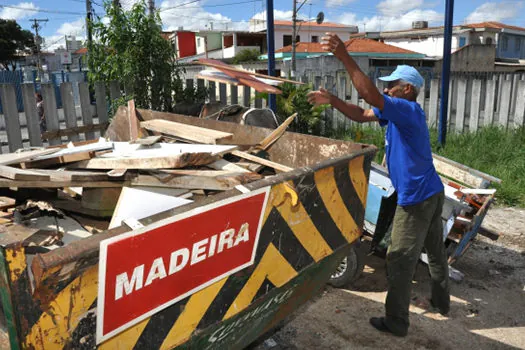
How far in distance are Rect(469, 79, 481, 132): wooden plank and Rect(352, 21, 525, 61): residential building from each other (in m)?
43.6

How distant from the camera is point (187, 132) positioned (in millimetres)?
3432

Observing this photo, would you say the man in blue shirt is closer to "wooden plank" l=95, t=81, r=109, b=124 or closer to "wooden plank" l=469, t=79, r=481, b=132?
"wooden plank" l=95, t=81, r=109, b=124

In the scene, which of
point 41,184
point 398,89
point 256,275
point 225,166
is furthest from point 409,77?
point 41,184

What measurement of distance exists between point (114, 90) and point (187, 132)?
3869mm

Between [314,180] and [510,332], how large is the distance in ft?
7.42

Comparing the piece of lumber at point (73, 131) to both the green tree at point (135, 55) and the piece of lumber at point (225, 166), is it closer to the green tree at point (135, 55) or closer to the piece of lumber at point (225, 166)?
the green tree at point (135, 55)

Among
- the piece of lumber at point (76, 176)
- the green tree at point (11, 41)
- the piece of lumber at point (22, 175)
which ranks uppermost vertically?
the green tree at point (11, 41)

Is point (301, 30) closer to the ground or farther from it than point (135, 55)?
farther from it

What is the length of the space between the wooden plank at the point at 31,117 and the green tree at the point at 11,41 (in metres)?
58.9

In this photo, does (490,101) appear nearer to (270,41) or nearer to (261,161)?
(270,41)

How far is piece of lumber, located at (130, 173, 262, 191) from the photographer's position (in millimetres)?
2375

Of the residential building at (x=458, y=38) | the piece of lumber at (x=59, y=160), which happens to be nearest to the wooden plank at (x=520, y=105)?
the piece of lumber at (x=59, y=160)

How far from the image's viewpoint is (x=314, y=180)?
2344 mm

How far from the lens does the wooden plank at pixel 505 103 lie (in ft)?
25.0
